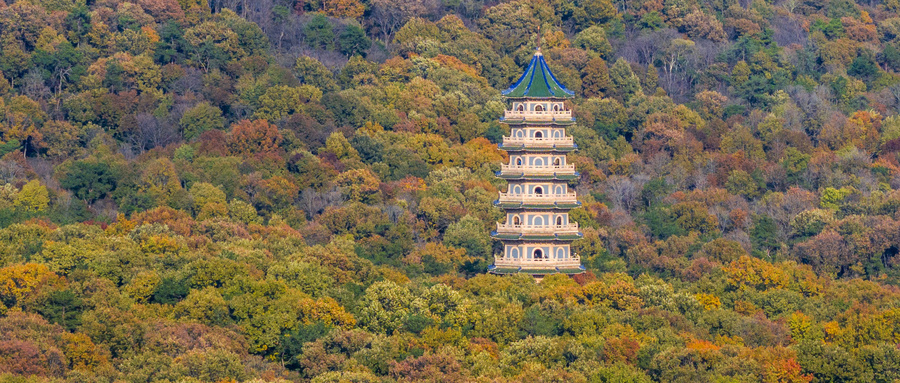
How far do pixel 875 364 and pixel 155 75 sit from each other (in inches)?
2706

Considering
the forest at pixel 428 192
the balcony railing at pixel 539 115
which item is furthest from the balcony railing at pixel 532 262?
the balcony railing at pixel 539 115

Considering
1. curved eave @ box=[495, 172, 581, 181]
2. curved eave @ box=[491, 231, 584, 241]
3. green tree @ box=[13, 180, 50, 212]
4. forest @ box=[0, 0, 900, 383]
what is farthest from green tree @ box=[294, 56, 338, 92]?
curved eave @ box=[491, 231, 584, 241]

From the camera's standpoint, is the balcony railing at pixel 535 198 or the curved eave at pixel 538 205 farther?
the balcony railing at pixel 535 198

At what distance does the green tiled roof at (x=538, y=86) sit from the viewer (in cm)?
10300

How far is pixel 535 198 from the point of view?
333 ft

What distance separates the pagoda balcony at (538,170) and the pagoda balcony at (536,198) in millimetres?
1065

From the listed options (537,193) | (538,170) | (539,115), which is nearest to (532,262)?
(537,193)

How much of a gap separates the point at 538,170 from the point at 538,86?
4.46 metres

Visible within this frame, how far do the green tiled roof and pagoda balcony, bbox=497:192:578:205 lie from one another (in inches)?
194

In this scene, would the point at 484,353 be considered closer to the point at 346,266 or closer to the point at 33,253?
the point at 346,266

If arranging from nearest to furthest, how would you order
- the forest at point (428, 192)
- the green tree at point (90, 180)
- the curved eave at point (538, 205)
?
the forest at point (428, 192)
the curved eave at point (538, 205)
the green tree at point (90, 180)

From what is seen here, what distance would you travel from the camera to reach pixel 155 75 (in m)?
144

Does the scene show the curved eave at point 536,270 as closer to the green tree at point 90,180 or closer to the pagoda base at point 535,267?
the pagoda base at point 535,267

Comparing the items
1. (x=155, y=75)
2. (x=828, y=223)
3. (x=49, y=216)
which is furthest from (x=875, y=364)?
(x=155, y=75)
